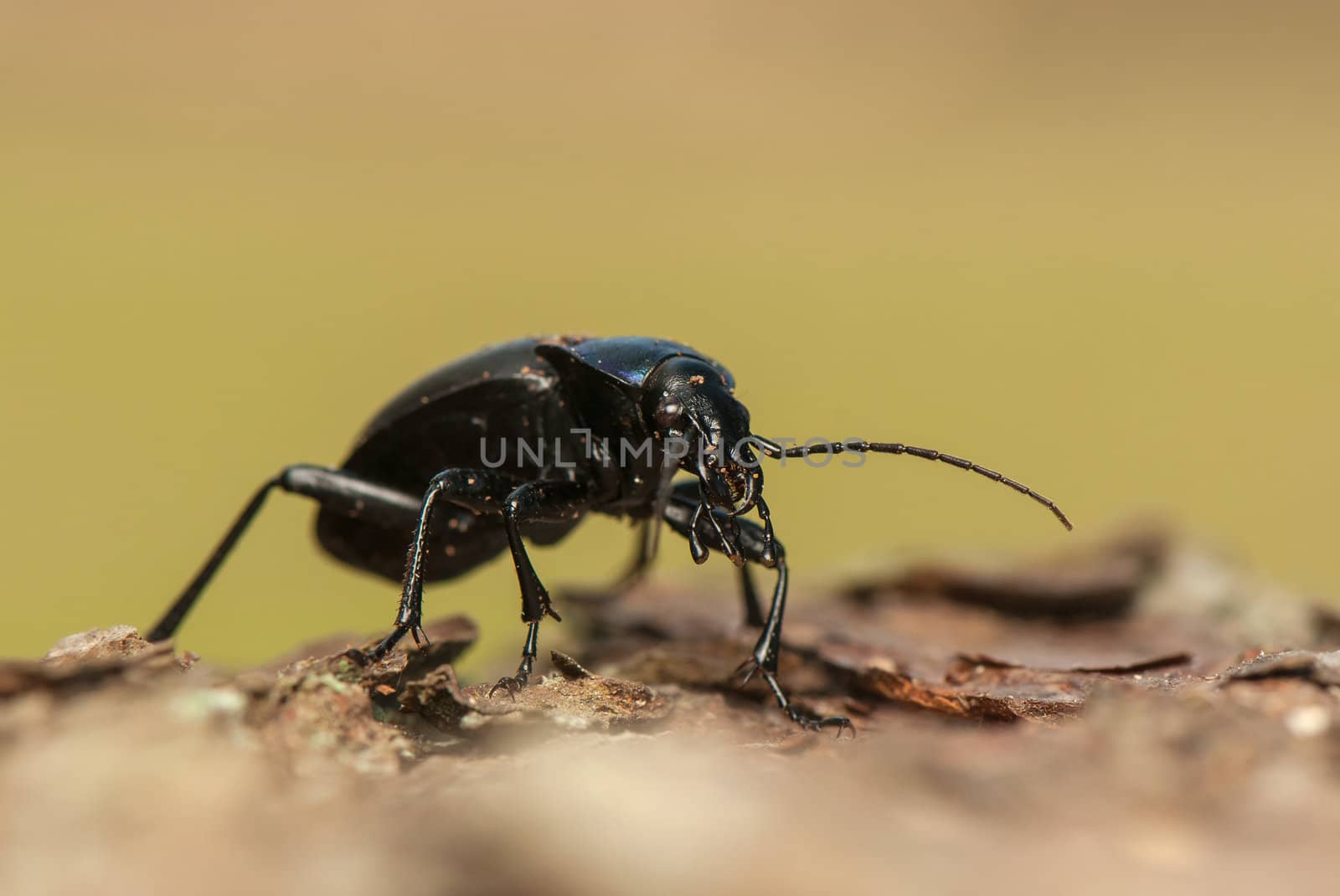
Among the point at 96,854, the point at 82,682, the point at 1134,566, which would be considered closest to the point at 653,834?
the point at 96,854

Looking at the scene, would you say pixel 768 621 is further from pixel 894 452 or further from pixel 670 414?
pixel 670 414

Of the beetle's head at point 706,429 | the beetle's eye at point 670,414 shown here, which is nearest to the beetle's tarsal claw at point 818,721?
the beetle's head at point 706,429

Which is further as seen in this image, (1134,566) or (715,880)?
(1134,566)

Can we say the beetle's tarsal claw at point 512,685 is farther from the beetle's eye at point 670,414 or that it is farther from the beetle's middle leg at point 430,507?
the beetle's eye at point 670,414

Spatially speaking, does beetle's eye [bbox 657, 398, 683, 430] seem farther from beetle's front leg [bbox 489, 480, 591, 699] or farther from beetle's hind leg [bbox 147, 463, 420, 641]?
beetle's hind leg [bbox 147, 463, 420, 641]

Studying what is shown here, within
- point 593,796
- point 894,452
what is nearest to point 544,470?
point 894,452

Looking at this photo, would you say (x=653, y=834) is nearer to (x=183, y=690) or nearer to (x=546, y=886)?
(x=546, y=886)
